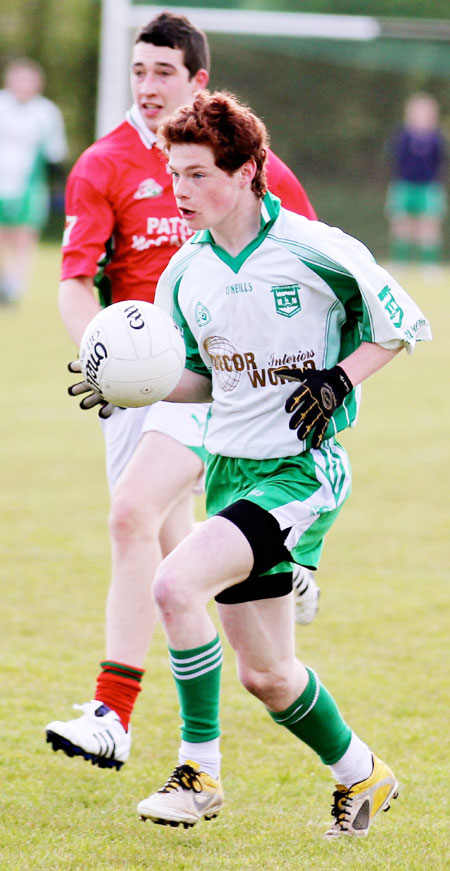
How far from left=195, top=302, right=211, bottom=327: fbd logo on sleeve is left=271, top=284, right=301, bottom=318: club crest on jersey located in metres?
0.20

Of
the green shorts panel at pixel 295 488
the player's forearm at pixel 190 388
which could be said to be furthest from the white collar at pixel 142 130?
the green shorts panel at pixel 295 488

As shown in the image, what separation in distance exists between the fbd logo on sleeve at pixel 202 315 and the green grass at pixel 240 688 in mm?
1374

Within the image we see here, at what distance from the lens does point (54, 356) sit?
43.1 feet

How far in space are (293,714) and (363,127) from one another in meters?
18.0

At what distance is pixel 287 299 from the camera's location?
11.6 feet

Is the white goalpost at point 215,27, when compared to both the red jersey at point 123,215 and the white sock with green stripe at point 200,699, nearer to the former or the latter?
the red jersey at point 123,215

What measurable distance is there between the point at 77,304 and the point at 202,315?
90 centimetres

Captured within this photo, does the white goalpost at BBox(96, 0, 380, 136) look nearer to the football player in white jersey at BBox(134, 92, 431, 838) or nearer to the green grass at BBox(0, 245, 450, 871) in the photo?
the green grass at BBox(0, 245, 450, 871)

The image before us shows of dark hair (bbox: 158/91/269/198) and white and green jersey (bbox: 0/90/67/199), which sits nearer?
dark hair (bbox: 158/91/269/198)

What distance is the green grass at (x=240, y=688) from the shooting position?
3455 millimetres

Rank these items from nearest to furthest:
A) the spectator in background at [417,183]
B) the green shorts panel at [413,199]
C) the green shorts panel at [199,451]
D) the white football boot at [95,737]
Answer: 1. the white football boot at [95,737]
2. the green shorts panel at [199,451]
3. the spectator in background at [417,183]
4. the green shorts panel at [413,199]

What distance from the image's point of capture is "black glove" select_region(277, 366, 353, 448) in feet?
10.9

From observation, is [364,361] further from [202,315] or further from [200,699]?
[200,699]

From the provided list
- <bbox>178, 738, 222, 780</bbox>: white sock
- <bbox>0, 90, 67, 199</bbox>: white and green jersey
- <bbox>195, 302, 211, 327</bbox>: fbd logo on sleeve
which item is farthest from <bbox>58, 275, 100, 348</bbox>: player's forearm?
<bbox>0, 90, 67, 199</bbox>: white and green jersey
